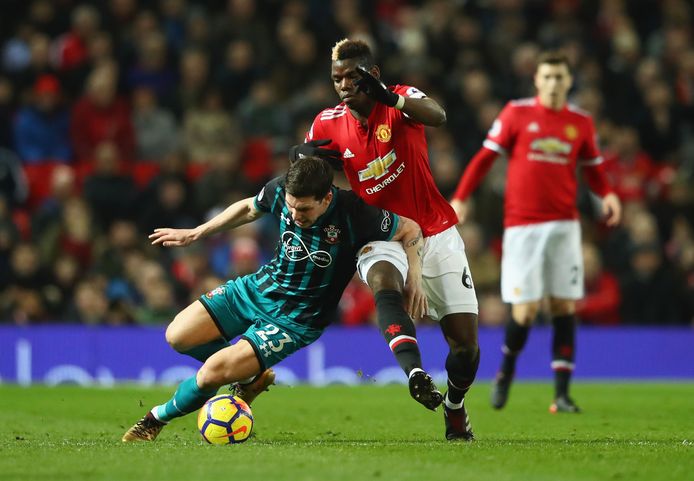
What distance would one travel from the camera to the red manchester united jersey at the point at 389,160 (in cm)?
777

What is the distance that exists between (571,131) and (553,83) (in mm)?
429

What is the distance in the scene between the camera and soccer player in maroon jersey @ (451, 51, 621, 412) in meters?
10.2

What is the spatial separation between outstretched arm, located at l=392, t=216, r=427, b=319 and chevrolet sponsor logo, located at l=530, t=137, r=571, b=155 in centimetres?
288

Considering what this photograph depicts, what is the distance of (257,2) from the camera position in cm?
1836

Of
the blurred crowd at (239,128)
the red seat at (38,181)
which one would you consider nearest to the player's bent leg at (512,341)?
the blurred crowd at (239,128)

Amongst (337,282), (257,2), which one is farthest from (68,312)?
(337,282)

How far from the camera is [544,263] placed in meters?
10.3

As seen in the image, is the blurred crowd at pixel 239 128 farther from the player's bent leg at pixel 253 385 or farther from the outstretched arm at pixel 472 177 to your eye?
the player's bent leg at pixel 253 385

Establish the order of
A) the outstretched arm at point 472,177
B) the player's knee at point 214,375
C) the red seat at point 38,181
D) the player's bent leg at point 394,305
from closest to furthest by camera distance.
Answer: the player's bent leg at point 394,305 → the player's knee at point 214,375 → the outstretched arm at point 472,177 → the red seat at point 38,181

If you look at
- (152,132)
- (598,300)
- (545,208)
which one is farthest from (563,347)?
(152,132)

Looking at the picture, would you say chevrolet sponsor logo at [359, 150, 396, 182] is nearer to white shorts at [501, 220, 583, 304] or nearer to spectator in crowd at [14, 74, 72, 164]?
white shorts at [501, 220, 583, 304]

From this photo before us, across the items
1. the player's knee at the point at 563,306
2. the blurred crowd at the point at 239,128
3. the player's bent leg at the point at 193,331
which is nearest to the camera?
the player's bent leg at the point at 193,331

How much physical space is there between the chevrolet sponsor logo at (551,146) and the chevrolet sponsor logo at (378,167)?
2.77 metres

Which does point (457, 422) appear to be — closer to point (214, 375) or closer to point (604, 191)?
point (214, 375)
